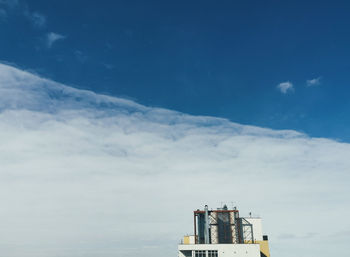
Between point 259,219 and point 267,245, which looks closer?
point 267,245

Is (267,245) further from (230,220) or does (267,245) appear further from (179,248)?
(179,248)

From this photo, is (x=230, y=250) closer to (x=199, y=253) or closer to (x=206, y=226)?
(x=199, y=253)

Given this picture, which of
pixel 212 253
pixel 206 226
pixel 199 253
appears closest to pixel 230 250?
pixel 212 253

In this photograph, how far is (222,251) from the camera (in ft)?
265

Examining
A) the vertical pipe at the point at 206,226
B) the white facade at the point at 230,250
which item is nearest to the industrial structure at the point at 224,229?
the vertical pipe at the point at 206,226

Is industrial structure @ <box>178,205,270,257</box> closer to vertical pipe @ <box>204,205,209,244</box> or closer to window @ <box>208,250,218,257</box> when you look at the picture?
vertical pipe @ <box>204,205,209,244</box>

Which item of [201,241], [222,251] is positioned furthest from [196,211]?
[222,251]

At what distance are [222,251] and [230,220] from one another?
15.2 meters

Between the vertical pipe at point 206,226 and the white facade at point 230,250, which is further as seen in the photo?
the vertical pipe at point 206,226

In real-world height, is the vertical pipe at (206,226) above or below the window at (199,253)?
above

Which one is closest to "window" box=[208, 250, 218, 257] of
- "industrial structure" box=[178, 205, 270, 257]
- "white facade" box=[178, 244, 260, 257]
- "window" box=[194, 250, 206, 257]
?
"white facade" box=[178, 244, 260, 257]

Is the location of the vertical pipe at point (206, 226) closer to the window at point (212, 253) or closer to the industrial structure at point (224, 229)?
the industrial structure at point (224, 229)

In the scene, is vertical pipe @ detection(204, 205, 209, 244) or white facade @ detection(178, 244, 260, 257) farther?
vertical pipe @ detection(204, 205, 209, 244)

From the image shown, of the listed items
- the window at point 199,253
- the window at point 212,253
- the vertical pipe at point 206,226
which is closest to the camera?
the window at point 212,253
